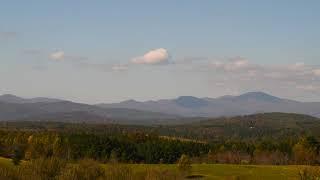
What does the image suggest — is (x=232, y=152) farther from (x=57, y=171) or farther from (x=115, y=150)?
(x=57, y=171)

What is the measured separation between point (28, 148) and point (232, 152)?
75565 mm

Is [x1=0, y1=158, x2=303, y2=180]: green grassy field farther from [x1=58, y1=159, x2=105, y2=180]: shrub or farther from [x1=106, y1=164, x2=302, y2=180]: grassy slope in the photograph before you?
[x1=58, y1=159, x2=105, y2=180]: shrub

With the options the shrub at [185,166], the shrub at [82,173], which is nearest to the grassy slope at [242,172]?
the shrub at [185,166]

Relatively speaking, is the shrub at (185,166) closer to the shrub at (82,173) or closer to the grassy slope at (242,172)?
the grassy slope at (242,172)

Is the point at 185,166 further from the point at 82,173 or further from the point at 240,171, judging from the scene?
the point at 82,173

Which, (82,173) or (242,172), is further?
(242,172)

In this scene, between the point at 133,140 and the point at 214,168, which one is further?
the point at 133,140

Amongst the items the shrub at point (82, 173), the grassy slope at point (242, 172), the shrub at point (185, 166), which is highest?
the shrub at point (82, 173)

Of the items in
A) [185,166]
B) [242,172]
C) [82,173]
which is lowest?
[242,172]

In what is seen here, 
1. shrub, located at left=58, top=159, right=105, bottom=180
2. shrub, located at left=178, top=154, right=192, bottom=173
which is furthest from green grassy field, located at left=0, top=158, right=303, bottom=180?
shrub, located at left=58, top=159, right=105, bottom=180

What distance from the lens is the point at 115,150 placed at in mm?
173250

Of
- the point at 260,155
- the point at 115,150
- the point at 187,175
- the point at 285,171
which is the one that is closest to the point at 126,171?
the point at 187,175

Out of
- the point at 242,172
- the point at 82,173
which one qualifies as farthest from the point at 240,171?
the point at 82,173

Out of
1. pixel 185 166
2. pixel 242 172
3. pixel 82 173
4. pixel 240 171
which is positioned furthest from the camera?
pixel 240 171
